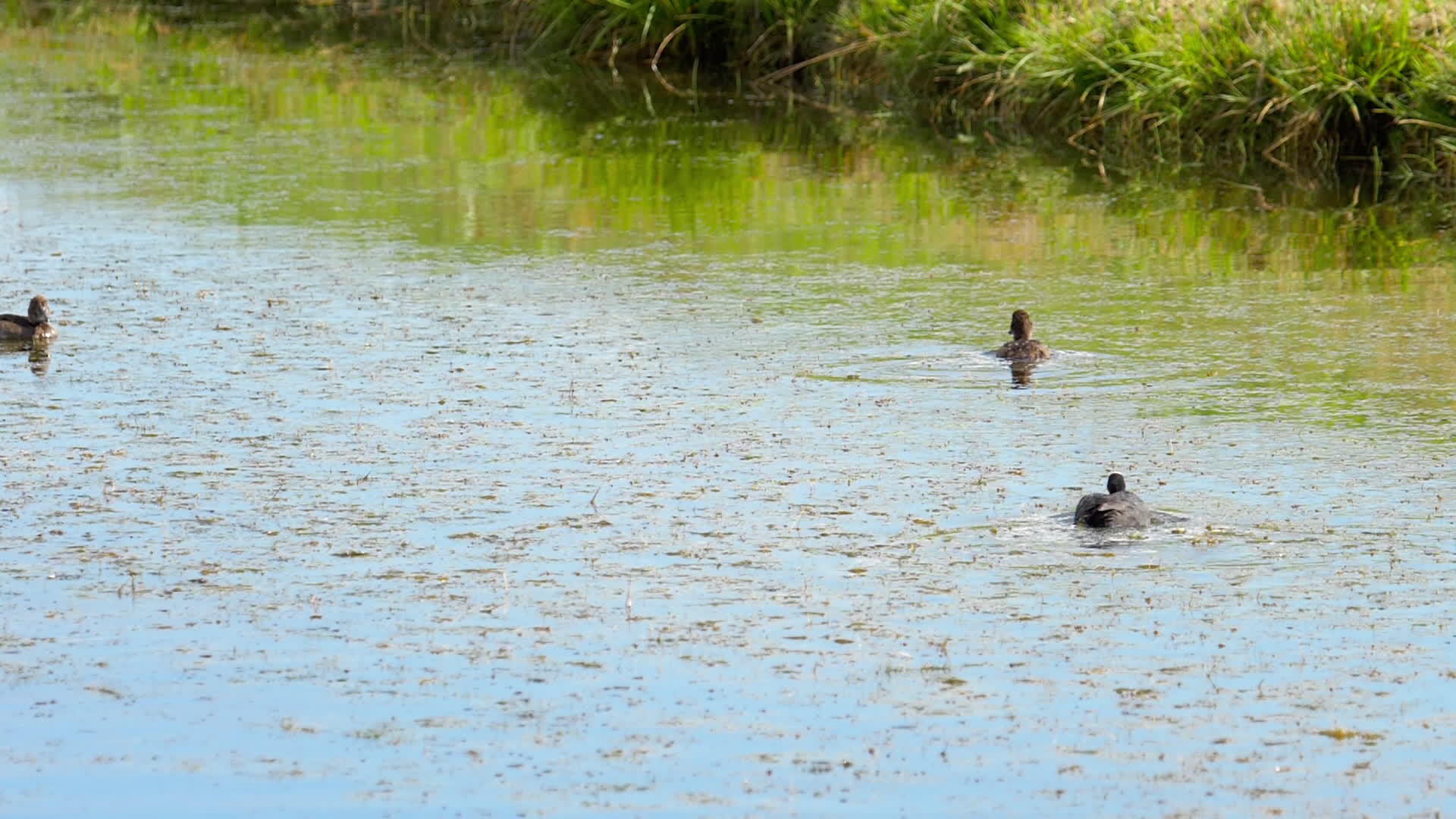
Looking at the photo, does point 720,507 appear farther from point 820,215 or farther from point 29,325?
point 820,215

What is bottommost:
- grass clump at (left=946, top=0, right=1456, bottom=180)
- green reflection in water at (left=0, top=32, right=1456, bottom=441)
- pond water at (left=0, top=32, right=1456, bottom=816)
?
pond water at (left=0, top=32, right=1456, bottom=816)

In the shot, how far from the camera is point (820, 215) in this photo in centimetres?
1563

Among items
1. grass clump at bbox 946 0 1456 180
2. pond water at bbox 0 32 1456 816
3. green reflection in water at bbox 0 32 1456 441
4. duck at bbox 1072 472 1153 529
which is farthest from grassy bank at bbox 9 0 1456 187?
duck at bbox 1072 472 1153 529

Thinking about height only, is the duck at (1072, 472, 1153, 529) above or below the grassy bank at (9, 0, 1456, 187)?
below

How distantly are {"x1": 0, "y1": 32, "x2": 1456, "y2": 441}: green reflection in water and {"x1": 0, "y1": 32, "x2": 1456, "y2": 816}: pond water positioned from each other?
68 mm

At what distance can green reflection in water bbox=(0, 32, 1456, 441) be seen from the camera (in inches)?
451

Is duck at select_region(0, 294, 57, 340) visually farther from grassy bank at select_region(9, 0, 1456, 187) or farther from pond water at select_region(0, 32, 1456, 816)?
grassy bank at select_region(9, 0, 1456, 187)

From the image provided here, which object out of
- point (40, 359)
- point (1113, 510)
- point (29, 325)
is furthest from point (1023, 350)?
point (29, 325)

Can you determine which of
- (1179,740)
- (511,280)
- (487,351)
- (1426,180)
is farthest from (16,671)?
(1426,180)

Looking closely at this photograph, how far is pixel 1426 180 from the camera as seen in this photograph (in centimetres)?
1681

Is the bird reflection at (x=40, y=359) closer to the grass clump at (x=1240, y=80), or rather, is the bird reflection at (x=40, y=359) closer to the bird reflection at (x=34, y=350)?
the bird reflection at (x=34, y=350)

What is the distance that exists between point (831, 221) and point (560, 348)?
4.44 metres

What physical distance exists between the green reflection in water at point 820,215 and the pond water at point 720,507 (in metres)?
0.07

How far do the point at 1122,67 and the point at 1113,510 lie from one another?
1109cm
